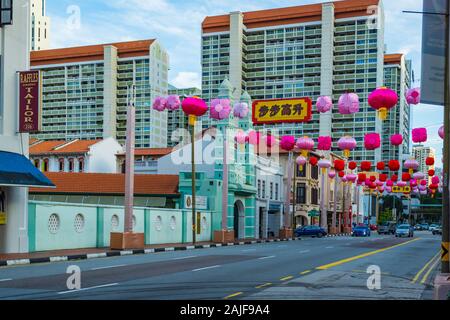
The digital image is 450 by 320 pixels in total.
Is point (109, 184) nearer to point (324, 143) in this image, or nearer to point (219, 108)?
point (324, 143)

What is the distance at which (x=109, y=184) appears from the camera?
1745 inches

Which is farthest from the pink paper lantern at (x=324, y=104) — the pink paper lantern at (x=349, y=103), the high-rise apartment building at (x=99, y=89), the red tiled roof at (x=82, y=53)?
the red tiled roof at (x=82, y=53)

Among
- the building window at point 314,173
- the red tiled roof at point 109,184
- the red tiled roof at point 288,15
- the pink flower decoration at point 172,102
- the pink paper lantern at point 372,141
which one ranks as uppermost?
the red tiled roof at point 288,15

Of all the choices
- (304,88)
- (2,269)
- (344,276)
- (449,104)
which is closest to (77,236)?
(2,269)

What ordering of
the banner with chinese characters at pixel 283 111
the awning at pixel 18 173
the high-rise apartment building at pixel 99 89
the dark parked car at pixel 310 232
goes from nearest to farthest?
the awning at pixel 18 173 → the banner with chinese characters at pixel 283 111 → the dark parked car at pixel 310 232 → the high-rise apartment building at pixel 99 89

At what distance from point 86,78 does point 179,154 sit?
2827 inches

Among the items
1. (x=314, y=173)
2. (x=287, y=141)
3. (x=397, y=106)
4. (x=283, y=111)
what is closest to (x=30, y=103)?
(x=283, y=111)

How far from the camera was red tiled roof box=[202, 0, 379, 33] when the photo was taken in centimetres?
10644

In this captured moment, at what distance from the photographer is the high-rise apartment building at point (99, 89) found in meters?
110

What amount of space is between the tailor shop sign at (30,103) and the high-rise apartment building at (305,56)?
3356 inches

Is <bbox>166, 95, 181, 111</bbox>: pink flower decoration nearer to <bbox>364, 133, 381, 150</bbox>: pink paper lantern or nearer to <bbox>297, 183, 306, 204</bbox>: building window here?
<bbox>364, 133, 381, 150</bbox>: pink paper lantern

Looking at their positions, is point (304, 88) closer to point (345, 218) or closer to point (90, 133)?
point (345, 218)

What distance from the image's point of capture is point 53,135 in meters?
118

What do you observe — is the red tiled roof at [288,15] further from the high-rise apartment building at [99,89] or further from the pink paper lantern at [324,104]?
the pink paper lantern at [324,104]
